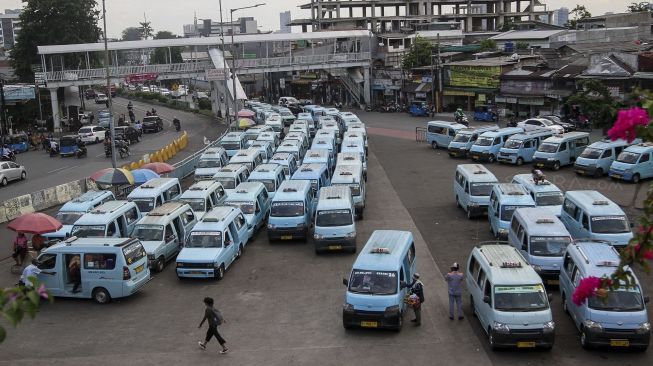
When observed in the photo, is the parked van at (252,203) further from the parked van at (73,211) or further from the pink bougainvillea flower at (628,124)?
the pink bougainvillea flower at (628,124)

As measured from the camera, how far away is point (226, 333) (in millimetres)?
16141

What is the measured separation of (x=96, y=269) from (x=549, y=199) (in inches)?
604

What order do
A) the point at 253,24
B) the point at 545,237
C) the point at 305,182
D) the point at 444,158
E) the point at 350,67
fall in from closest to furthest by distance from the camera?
the point at 545,237 → the point at 305,182 → the point at 444,158 → the point at 350,67 → the point at 253,24

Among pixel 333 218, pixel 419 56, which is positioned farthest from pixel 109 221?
pixel 419 56

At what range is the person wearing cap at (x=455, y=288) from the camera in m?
16.0

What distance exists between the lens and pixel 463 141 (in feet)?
134

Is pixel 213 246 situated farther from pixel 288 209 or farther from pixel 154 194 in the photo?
pixel 154 194

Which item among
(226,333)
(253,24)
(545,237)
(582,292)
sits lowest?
(226,333)

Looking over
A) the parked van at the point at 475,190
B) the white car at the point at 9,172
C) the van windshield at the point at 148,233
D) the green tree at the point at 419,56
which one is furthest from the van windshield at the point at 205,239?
the green tree at the point at 419,56

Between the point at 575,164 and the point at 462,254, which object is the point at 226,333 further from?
the point at 575,164

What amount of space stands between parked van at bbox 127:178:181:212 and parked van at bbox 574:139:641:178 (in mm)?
19406

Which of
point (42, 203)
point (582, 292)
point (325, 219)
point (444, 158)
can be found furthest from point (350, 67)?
point (582, 292)

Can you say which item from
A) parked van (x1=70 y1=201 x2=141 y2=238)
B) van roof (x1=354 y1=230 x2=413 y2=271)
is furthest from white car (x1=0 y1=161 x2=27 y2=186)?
van roof (x1=354 y1=230 x2=413 y2=271)

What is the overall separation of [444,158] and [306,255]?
68.3 feet
